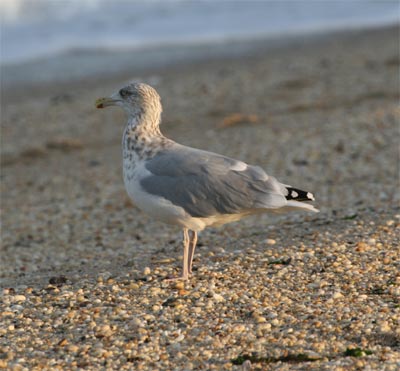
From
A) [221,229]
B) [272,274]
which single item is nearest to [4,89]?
[221,229]

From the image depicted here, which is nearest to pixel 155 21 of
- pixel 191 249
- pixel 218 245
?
pixel 218 245

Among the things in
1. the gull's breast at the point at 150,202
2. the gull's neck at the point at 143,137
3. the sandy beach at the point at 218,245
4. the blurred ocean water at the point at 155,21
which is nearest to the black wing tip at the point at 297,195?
the sandy beach at the point at 218,245

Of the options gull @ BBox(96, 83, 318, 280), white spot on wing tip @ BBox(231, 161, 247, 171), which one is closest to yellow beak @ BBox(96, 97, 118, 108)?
gull @ BBox(96, 83, 318, 280)

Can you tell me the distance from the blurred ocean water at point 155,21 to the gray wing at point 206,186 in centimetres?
1861

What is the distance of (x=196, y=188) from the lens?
20.1ft

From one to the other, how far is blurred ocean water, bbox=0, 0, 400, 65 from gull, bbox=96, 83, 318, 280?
18.5m

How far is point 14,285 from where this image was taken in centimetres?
684

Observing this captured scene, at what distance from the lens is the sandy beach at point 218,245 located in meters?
5.16

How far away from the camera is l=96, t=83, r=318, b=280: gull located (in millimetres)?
6098

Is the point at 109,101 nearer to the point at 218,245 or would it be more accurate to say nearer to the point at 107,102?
the point at 107,102

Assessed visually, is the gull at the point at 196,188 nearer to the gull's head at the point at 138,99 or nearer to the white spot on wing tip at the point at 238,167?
the white spot on wing tip at the point at 238,167

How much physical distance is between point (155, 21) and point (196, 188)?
25445 mm

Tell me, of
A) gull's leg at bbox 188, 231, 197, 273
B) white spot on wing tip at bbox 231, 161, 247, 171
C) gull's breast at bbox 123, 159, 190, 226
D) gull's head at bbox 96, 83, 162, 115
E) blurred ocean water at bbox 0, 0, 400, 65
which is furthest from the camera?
blurred ocean water at bbox 0, 0, 400, 65

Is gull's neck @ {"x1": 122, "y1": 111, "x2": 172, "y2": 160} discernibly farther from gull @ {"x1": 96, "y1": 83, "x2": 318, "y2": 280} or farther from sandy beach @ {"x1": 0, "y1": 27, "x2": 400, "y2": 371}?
sandy beach @ {"x1": 0, "y1": 27, "x2": 400, "y2": 371}
